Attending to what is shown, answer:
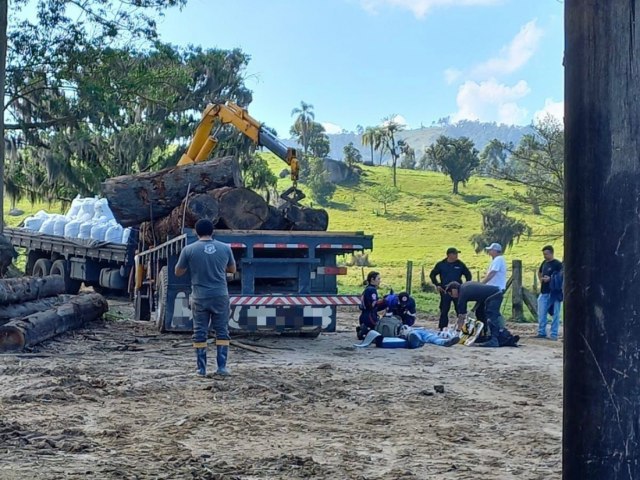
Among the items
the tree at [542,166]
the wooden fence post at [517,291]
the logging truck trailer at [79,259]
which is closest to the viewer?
the wooden fence post at [517,291]

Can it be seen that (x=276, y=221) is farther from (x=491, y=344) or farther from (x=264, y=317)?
(x=491, y=344)

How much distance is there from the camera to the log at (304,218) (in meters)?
13.6

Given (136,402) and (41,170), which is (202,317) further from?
Answer: (41,170)

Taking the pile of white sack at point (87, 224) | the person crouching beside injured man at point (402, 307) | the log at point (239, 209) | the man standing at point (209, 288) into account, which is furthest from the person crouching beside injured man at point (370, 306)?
the pile of white sack at point (87, 224)

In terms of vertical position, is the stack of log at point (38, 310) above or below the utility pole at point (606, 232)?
below

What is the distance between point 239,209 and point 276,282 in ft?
4.15

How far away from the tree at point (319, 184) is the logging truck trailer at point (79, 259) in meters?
50.4

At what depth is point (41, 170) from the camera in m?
28.1

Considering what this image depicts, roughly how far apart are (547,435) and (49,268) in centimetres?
1751

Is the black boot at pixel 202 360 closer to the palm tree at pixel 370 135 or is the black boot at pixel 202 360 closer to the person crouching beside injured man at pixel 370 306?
the person crouching beside injured man at pixel 370 306

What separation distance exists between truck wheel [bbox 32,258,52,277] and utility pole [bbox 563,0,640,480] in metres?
20.9

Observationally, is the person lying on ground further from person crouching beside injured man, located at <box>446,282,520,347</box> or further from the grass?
the grass

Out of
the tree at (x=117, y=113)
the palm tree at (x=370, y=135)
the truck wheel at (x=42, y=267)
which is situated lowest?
the truck wheel at (x=42, y=267)

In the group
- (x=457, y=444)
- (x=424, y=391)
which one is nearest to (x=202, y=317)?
Result: (x=424, y=391)
